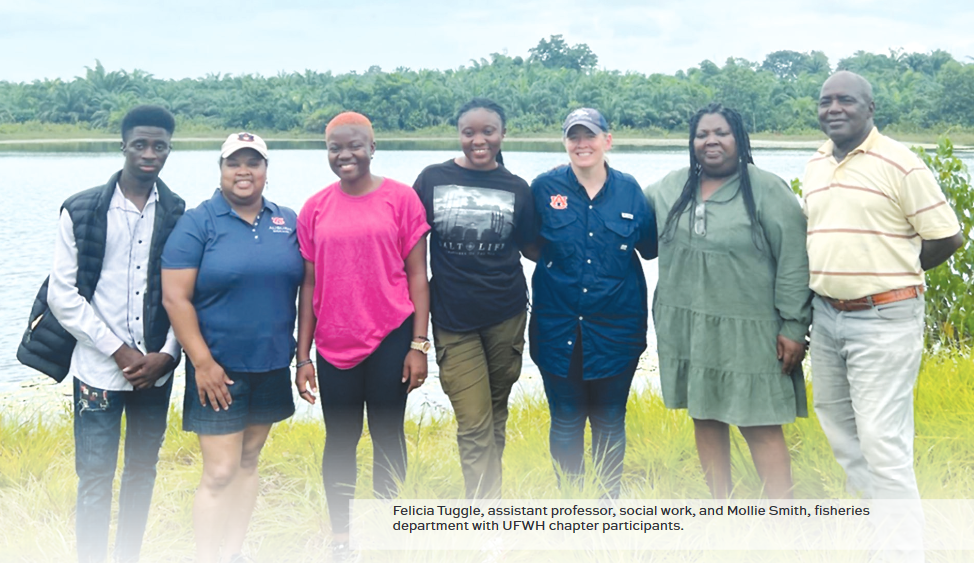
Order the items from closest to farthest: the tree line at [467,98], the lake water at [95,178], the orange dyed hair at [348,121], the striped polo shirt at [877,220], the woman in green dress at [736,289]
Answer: the striped polo shirt at [877,220] < the woman in green dress at [736,289] < the orange dyed hair at [348,121] < the lake water at [95,178] < the tree line at [467,98]

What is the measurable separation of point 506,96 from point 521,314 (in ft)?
149

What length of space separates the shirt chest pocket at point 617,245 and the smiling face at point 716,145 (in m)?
0.46

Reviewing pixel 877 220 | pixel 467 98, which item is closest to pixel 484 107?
pixel 877 220

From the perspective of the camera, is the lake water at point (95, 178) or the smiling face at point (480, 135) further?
the lake water at point (95, 178)

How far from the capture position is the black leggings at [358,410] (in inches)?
147

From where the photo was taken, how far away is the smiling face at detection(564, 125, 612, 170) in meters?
3.90

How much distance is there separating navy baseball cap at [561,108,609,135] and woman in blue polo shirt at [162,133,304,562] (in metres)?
1.35

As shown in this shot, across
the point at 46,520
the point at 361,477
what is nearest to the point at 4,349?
the point at 46,520

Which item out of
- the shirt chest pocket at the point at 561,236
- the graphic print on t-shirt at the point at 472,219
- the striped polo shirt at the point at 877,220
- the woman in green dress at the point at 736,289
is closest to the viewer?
the striped polo shirt at the point at 877,220

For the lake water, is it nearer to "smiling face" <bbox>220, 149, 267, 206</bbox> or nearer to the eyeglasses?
the eyeglasses

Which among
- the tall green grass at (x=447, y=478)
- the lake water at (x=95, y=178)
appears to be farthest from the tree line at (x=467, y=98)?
the tall green grass at (x=447, y=478)

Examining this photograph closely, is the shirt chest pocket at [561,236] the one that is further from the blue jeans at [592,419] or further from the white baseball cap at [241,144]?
the white baseball cap at [241,144]

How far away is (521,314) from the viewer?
4.04 meters
